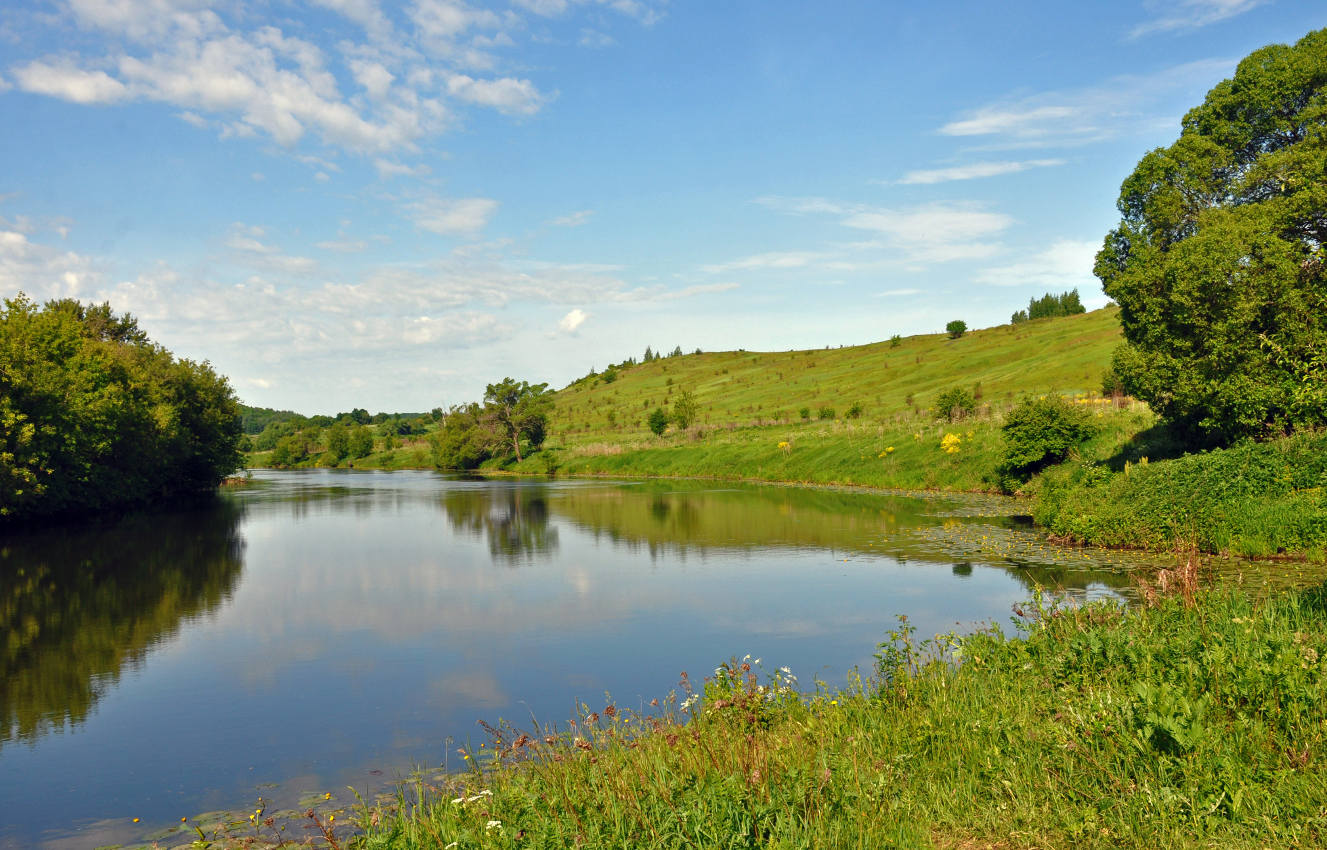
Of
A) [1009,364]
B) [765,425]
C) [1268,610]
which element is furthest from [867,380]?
[1268,610]

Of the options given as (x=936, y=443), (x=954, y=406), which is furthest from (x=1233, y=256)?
(x=954, y=406)

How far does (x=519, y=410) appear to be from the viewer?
85.0 m

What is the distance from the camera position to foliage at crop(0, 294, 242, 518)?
1250 inches

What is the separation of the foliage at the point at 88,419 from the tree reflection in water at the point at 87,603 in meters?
2.91

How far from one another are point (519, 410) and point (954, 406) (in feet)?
164

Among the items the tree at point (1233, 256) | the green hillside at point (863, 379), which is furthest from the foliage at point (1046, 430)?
the green hillside at point (863, 379)

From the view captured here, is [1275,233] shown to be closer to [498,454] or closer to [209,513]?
[209,513]

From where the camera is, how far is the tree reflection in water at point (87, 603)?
41.1 ft

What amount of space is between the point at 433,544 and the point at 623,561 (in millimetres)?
9478

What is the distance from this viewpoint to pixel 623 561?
80.8 ft

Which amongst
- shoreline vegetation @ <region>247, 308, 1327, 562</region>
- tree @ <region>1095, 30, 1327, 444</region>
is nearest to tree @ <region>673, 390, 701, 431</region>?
shoreline vegetation @ <region>247, 308, 1327, 562</region>

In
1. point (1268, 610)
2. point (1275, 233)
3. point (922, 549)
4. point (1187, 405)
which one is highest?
point (1275, 233)

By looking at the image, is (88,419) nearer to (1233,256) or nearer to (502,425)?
(1233,256)

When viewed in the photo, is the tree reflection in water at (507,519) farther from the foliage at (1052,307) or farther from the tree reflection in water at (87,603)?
the foliage at (1052,307)
